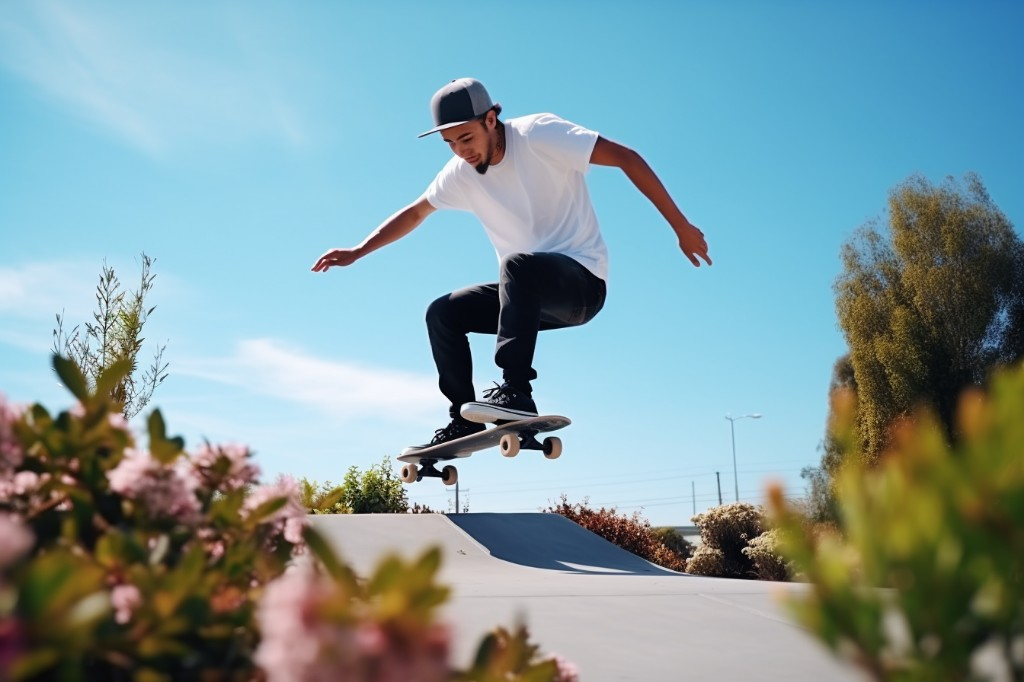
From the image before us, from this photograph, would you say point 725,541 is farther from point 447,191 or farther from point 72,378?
Answer: point 72,378

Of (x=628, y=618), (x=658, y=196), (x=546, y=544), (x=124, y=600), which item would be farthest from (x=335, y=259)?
(x=124, y=600)

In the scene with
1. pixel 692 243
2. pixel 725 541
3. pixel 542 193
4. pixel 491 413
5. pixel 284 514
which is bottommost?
pixel 284 514

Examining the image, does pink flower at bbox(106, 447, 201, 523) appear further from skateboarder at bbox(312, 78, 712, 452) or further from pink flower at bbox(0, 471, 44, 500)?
skateboarder at bbox(312, 78, 712, 452)

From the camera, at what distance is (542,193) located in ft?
18.6

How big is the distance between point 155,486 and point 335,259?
16.4 feet

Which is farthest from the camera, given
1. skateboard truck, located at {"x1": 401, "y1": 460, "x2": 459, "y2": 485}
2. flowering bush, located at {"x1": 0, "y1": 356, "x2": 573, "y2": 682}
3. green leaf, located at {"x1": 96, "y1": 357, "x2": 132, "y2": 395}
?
skateboard truck, located at {"x1": 401, "y1": 460, "x2": 459, "y2": 485}

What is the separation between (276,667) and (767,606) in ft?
10.4

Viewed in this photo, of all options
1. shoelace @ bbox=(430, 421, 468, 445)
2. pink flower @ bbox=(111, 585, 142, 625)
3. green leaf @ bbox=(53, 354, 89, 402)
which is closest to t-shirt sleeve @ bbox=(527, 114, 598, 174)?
shoelace @ bbox=(430, 421, 468, 445)

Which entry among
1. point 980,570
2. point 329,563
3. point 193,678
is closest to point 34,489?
point 193,678

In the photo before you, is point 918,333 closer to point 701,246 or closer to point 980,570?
point 701,246

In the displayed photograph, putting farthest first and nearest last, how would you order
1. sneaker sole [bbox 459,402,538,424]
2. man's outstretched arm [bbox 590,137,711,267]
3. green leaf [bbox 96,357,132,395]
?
sneaker sole [bbox 459,402,538,424] → man's outstretched arm [bbox 590,137,711,267] → green leaf [bbox 96,357,132,395]

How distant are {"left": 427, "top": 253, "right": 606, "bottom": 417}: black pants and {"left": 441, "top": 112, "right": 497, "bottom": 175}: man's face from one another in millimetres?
842

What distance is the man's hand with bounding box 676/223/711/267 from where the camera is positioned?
5270 millimetres

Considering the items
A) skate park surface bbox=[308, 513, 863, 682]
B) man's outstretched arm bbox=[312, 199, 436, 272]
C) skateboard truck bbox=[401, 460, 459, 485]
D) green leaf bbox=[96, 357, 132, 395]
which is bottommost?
skate park surface bbox=[308, 513, 863, 682]
